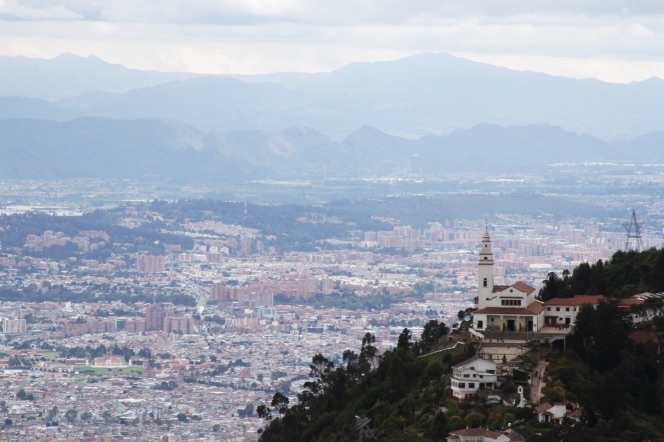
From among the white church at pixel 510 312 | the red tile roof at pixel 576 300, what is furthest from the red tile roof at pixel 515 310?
the red tile roof at pixel 576 300

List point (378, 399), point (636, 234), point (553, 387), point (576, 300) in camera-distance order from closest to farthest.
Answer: point (553, 387) → point (576, 300) → point (378, 399) → point (636, 234)

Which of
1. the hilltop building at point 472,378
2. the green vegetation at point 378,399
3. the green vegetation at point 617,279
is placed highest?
the green vegetation at point 617,279

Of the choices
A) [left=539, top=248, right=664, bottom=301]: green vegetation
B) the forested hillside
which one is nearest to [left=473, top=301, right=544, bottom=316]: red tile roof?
the forested hillside

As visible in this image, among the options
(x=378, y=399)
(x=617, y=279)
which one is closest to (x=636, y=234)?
(x=617, y=279)

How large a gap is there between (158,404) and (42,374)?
11.3 meters

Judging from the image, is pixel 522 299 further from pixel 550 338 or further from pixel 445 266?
pixel 445 266

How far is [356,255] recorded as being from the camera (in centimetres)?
15062

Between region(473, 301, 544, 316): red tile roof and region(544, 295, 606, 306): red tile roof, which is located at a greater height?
region(544, 295, 606, 306): red tile roof

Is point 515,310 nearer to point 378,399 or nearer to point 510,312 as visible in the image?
point 510,312

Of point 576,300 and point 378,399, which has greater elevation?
point 576,300

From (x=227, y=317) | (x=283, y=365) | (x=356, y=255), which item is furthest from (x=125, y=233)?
(x=283, y=365)

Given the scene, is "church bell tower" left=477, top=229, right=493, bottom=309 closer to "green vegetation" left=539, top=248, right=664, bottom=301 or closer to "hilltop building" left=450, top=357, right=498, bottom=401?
"green vegetation" left=539, top=248, right=664, bottom=301

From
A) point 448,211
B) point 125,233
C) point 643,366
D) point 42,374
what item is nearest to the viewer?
point 643,366

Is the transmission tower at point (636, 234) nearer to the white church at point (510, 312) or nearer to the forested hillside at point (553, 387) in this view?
the forested hillside at point (553, 387)
